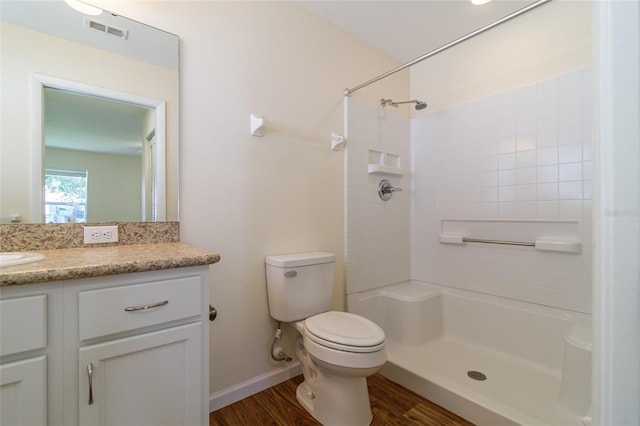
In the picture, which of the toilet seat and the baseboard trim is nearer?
the toilet seat

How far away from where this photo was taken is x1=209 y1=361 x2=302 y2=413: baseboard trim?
1471mm

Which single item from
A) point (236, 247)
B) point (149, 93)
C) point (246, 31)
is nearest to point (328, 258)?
point (236, 247)

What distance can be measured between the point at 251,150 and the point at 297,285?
0.83 m

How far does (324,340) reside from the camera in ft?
4.33

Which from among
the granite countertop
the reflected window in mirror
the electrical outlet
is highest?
the reflected window in mirror

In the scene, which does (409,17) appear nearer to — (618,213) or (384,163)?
(384,163)

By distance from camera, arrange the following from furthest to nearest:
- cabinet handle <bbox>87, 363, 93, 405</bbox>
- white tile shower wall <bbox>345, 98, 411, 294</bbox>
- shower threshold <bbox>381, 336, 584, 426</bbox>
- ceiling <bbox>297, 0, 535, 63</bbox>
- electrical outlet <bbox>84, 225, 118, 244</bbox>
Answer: white tile shower wall <bbox>345, 98, 411, 294</bbox>, ceiling <bbox>297, 0, 535, 63</bbox>, shower threshold <bbox>381, 336, 584, 426</bbox>, electrical outlet <bbox>84, 225, 118, 244</bbox>, cabinet handle <bbox>87, 363, 93, 405</bbox>

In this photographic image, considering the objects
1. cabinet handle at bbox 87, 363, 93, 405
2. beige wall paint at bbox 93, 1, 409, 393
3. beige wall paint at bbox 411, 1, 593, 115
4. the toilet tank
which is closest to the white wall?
cabinet handle at bbox 87, 363, 93, 405

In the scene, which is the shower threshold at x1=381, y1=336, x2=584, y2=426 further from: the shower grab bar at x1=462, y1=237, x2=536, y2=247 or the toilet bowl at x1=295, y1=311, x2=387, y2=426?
the shower grab bar at x1=462, y1=237, x2=536, y2=247

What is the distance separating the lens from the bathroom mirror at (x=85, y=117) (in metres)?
1.07

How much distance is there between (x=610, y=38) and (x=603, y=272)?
1.29 ft

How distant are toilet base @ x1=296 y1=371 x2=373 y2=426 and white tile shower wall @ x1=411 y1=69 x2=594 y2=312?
1.28 m

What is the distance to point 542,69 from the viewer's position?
185 centimetres

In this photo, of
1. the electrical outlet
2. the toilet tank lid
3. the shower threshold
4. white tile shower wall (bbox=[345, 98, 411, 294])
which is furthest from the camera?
white tile shower wall (bbox=[345, 98, 411, 294])
